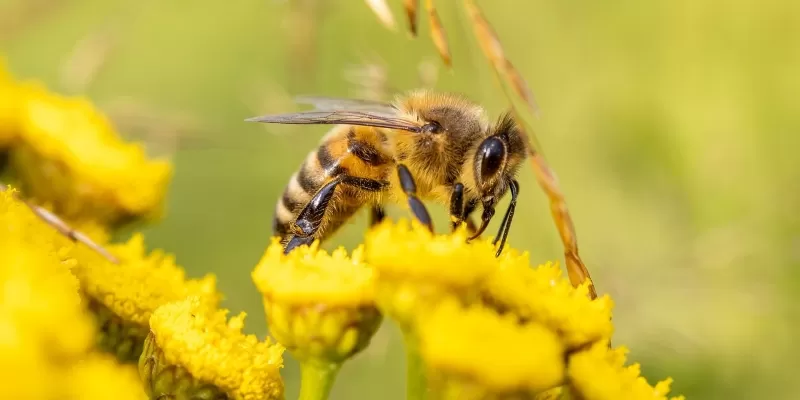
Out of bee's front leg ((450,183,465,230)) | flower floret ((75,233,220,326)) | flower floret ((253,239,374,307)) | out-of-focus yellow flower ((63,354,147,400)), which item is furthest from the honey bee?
out-of-focus yellow flower ((63,354,147,400))

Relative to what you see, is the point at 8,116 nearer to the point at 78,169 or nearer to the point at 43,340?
the point at 78,169

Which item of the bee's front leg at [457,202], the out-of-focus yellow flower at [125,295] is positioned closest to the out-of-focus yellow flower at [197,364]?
Result: the out-of-focus yellow flower at [125,295]

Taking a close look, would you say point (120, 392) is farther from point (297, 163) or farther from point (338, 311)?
point (297, 163)

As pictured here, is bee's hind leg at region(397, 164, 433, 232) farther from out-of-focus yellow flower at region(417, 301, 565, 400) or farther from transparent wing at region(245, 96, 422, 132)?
out-of-focus yellow flower at region(417, 301, 565, 400)

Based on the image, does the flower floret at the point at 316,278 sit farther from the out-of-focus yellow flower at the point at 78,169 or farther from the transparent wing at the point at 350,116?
the out-of-focus yellow flower at the point at 78,169

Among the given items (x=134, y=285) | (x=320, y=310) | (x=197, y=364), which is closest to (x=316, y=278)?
(x=320, y=310)
